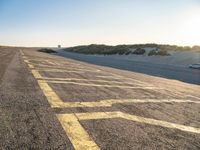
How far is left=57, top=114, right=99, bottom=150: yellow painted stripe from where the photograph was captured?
3.21 metres

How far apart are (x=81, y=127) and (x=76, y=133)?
252mm

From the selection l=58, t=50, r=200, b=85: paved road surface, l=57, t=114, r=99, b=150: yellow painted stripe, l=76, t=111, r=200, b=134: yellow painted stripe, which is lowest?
l=58, t=50, r=200, b=85: paved road surface

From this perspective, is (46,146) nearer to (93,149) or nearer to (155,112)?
(93,149)

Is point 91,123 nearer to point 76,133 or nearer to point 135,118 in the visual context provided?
point 76,133

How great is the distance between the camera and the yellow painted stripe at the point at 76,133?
10.5 ft

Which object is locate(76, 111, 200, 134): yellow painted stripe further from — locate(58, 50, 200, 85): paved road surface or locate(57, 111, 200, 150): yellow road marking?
locate(58, 50, 200, 85): paved road surface

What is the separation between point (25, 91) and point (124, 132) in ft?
10.9

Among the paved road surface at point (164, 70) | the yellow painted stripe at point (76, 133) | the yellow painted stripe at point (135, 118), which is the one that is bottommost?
the paved road surface at point (164, 70)

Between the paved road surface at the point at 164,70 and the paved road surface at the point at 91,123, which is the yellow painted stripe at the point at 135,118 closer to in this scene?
the paved road surface at the point at 91,123

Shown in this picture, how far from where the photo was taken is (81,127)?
3.83m

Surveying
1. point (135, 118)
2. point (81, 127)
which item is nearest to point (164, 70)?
point (135, 118)

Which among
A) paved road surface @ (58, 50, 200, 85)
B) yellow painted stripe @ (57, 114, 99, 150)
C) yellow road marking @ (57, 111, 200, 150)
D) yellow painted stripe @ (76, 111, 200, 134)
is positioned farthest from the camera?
paved road surface @ (58, 50, 200, 85)

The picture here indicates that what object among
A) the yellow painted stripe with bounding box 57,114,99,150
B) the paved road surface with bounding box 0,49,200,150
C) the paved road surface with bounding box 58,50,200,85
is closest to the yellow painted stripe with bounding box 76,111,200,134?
the paved road surface with bounding box 0,49,200,150

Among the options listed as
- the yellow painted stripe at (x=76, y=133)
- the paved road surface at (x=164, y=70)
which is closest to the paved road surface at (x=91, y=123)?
the yellow painted stripe at (x=76, y=133)
